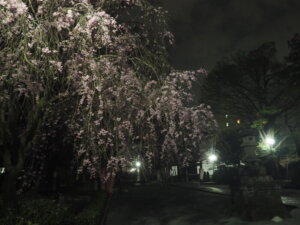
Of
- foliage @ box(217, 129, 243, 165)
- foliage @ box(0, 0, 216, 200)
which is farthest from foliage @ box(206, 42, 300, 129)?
foliage @ box(0, 0, 216, 200)

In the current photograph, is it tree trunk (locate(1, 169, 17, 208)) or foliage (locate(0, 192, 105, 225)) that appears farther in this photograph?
tree trunk (locate(1, 169, 17, 208))

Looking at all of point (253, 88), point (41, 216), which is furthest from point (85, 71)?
point (253, 88)

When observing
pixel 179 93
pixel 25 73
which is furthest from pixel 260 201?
pixel 25 73

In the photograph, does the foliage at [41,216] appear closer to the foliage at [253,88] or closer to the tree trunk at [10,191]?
the tree trunk at [10,191]

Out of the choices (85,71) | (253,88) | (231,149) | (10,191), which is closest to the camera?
(85,71)

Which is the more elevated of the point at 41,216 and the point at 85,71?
the point at 85,71

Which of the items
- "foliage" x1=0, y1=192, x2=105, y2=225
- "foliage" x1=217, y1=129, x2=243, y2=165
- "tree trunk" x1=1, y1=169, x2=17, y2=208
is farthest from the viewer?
"foliage" x1=217, y1=129, x2=243, y2=165

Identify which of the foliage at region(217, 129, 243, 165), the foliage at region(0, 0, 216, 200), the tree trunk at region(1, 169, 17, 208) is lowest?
the tree trunk at region(1, 169, 17, 208)

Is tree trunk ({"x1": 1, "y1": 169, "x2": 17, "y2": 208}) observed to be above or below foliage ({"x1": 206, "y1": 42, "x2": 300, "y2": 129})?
below

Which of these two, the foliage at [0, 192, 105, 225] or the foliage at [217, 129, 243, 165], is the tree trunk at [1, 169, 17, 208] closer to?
the foliage at [0, 192, 105, 225]

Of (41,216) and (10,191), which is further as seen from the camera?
(10,191)

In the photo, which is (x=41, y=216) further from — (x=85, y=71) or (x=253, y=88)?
(x=253, y=88)

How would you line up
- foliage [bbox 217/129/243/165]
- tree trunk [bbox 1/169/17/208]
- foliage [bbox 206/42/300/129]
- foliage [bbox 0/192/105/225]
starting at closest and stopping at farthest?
foliage [bbox 0/192/105/225] < tree trunk [bbox 1/169/17/208] < foliage [bbox 206/42/300/129] < foliage [bbox 217/129/243/165]

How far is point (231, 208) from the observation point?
13250mm
